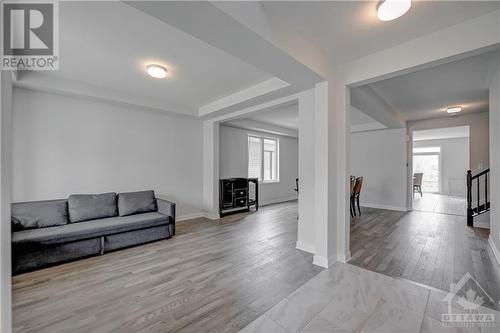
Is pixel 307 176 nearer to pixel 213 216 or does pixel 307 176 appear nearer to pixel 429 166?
pixel 213 216

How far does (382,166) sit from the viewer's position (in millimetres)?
6137

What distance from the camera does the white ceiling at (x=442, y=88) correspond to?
2814 mm

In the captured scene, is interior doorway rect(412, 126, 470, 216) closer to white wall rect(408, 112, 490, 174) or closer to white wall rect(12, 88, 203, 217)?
white wall rect(408, 112, 490, 174)

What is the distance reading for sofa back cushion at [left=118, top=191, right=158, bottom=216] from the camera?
3.52 meters

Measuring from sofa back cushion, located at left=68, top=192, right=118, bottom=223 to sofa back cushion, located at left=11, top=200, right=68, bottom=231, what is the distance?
0.10m

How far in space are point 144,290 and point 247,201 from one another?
3767mm

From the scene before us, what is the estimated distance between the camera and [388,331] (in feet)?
4.92

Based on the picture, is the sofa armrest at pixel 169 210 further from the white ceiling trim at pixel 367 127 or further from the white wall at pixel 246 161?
the white ceiling trim at pixel 367 127

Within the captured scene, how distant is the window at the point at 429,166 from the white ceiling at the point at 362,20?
34.3 feet

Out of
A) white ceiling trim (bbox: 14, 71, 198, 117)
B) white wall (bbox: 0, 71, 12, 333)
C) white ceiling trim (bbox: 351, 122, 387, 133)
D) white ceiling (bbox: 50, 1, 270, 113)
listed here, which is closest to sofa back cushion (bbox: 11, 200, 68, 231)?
white ceiling trim (bbox: 14, 71, 198, 117)

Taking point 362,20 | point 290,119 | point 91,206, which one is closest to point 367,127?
point 290,119

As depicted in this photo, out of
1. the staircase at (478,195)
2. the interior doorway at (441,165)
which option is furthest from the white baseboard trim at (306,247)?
the interior doorway at (441,165)

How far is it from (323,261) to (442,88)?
3.69 m

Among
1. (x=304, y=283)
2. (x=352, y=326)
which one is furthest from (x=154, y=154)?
(x=352, y=326)
